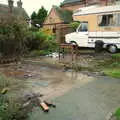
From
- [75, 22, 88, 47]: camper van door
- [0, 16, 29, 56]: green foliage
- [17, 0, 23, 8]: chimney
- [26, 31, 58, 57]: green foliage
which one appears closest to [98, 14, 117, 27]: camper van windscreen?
[75, 22, 88, 47]: camper van door

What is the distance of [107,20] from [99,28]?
2.51 feet

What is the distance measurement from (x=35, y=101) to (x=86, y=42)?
11927 millimetres

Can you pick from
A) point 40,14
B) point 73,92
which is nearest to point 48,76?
point 73,92

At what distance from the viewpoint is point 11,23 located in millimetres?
15680

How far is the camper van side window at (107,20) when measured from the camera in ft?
58.7

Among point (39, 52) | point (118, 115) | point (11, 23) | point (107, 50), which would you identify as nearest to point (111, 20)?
point (107, 50)

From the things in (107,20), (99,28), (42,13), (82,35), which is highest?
(42,13)

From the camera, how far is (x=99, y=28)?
60.5 ft

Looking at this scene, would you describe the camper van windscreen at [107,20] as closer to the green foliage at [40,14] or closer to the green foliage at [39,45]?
the green foliage at [39,45]

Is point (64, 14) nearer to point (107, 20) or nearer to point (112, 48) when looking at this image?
point (107, 20)

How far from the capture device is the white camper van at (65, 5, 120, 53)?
697 inches

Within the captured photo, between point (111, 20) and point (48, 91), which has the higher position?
point (111, 20)

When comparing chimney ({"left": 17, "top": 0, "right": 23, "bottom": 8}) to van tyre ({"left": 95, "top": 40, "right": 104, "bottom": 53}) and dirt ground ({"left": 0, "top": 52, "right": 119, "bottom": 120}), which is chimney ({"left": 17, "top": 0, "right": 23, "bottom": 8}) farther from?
dirt ground ({"left": 0, "top": 52, "right": 119, "bottom": 120})

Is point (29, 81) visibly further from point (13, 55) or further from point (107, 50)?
point (107, 50)
